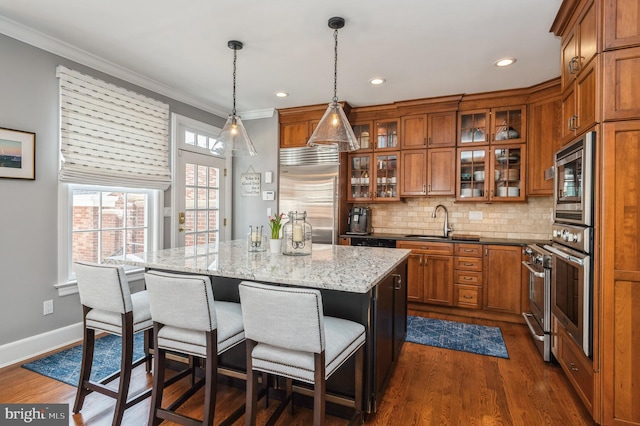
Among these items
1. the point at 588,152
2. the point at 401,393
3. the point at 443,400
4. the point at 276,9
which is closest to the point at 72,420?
the point at 401,393

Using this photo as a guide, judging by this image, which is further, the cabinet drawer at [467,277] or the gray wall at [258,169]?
the gray wall at [258,169]

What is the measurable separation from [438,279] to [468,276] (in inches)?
13.2

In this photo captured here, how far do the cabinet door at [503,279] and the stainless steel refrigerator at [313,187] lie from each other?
6.15ft

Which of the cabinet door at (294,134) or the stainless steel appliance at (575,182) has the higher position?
the cabinet door at (294,134)

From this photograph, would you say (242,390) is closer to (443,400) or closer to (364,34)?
(443,400)

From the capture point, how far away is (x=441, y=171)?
4285 mm

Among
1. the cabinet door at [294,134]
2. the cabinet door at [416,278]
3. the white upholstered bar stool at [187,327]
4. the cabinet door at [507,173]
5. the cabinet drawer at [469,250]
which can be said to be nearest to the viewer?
the white upholstered bar stool at [187,327]

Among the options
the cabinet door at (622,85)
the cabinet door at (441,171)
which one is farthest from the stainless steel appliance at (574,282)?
the cabinet door at (441,171)

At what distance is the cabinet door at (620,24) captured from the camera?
1.78 metres

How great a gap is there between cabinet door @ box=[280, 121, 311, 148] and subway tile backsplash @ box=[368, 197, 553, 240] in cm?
139

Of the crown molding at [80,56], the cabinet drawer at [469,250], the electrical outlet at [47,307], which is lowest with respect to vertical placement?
the electrical outlet at [47,307]

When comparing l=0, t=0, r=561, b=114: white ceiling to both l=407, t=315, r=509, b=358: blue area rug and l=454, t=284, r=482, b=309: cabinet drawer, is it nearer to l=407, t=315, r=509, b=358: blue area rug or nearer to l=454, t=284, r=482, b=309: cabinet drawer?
l=454, t=284, r=482, b=309: cabinet drawer

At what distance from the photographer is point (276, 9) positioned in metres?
2.35

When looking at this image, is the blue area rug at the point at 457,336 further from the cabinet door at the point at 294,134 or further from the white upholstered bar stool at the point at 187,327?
the cabinet door at the point at 294,134
